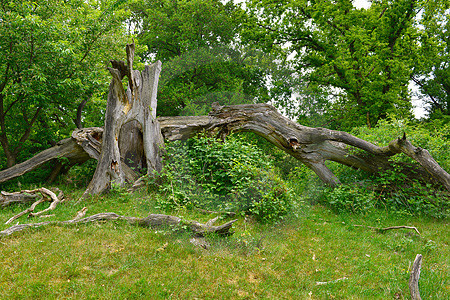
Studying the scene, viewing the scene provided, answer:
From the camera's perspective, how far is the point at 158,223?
550cm

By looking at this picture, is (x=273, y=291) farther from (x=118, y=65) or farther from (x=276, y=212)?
(x=118, y=65)

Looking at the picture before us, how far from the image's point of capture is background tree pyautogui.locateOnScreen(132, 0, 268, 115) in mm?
17844

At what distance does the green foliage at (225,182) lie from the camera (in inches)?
256

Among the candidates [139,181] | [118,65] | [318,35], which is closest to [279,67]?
[318,35]

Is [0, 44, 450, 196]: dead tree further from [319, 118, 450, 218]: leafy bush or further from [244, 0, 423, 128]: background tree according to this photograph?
[244, 0, 423, 128]: background tree

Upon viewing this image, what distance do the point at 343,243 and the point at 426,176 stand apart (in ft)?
12.9

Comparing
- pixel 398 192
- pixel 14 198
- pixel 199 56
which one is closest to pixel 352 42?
pixel 199 56

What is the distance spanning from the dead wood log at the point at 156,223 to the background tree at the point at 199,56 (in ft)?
37.7

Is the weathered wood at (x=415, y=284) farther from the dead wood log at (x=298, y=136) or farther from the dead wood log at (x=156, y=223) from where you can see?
the dead wood log at (x=298, y=136)

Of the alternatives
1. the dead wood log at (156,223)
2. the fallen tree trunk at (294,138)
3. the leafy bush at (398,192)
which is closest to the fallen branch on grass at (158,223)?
the dead wood log at (156,223)

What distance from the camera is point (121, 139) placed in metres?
8.81

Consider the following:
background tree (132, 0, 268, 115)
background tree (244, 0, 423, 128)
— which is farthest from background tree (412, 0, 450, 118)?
background tree (132, 0, 268, 115)

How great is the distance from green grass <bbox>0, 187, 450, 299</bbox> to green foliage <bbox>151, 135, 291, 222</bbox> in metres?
0.42

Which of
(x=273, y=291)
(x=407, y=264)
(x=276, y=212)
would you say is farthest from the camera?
(x=276, y=212)
